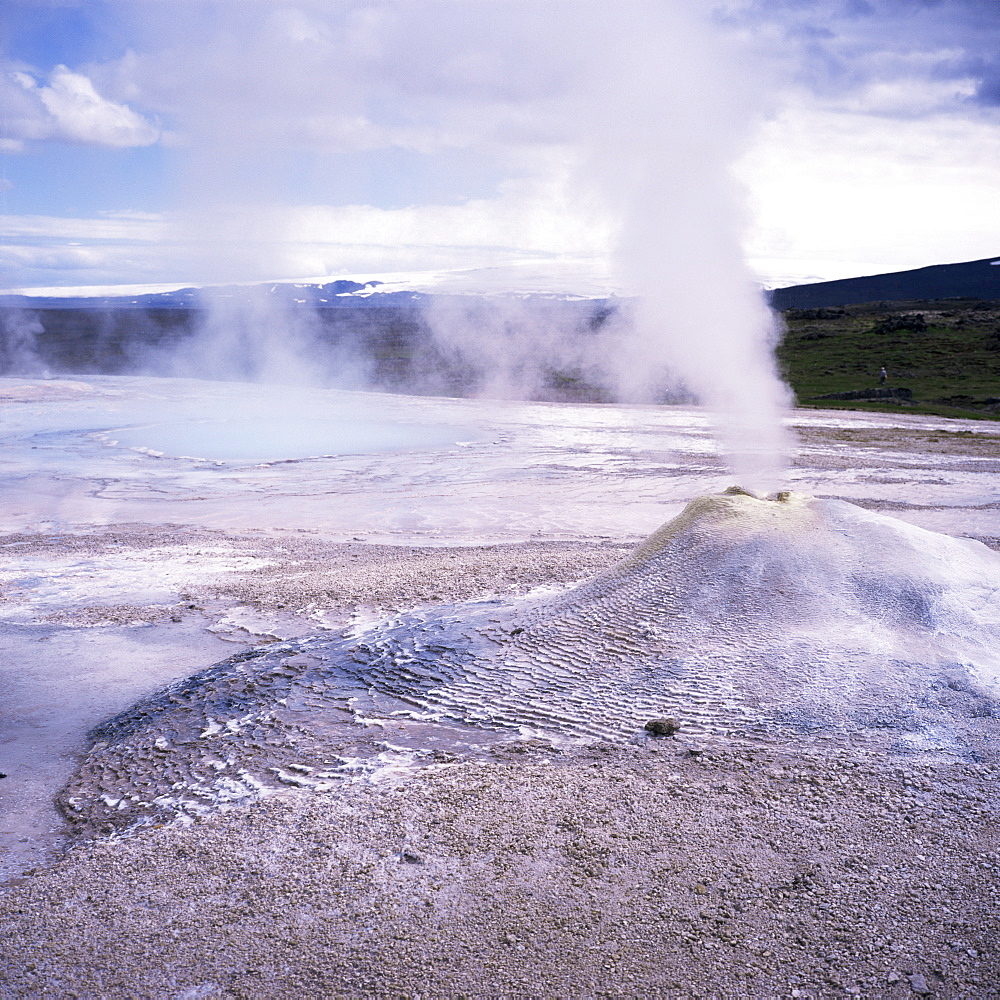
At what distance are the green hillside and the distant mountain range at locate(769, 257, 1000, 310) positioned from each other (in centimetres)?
2474

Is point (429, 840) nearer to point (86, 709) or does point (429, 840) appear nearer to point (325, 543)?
point (86, 709)

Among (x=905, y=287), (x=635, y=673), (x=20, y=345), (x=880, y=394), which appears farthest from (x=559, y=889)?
(x=905, y=287)

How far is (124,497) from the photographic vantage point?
35.9 feet

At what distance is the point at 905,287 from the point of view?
227 feet

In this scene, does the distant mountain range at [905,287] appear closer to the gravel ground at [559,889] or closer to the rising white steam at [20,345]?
the rising white steam at [20,345]

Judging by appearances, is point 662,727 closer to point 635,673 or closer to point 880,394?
point 635,673

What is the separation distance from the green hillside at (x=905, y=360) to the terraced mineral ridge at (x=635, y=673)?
652 inches

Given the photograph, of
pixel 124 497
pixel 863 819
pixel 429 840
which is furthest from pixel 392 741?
pixel 124 497

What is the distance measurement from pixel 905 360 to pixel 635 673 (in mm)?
26493

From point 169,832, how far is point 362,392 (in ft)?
76.6

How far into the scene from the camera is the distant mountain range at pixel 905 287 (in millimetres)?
64312

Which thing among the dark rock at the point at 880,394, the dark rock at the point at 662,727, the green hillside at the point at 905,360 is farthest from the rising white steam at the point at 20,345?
the dark rock at the point at 662,727

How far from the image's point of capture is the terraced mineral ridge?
158 inches

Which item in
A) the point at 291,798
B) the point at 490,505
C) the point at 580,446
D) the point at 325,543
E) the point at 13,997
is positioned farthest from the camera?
the point at 580,446
